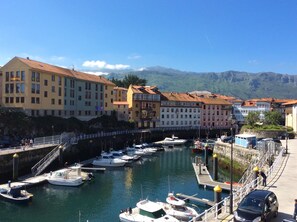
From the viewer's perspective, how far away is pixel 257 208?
19328 mm

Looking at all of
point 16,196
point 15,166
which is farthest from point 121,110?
point 16,196

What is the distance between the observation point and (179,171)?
208ft

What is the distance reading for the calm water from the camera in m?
35.8

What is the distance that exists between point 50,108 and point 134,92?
41.5m

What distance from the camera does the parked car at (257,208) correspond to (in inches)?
745

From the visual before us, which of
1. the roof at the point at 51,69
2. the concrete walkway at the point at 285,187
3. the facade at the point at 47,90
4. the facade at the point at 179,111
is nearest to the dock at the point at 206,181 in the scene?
the concrete walkway at the point at 285,187

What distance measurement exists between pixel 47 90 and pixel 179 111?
6343 centimetres

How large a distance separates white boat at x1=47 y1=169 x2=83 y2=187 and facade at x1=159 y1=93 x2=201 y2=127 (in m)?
77.1

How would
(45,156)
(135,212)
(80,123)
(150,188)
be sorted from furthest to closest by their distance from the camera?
(80,123) → (45,156) → (150,188) → (135,212)

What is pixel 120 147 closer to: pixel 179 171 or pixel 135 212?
pixel 179 171

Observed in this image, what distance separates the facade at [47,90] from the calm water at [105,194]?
2763cm

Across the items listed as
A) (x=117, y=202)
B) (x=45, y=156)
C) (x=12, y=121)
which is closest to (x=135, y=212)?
(x=117, y=202)

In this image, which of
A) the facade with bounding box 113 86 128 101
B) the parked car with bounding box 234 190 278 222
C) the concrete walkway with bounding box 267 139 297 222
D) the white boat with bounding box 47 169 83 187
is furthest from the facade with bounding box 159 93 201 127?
the parked car with bounding box 234 190 278 222

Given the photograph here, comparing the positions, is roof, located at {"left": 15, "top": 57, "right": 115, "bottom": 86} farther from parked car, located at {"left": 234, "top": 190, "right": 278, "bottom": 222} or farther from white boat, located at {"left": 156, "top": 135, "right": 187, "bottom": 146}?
parked car, located at {"left": 234, "top": 190, "right": 278, "bottom": 222}
